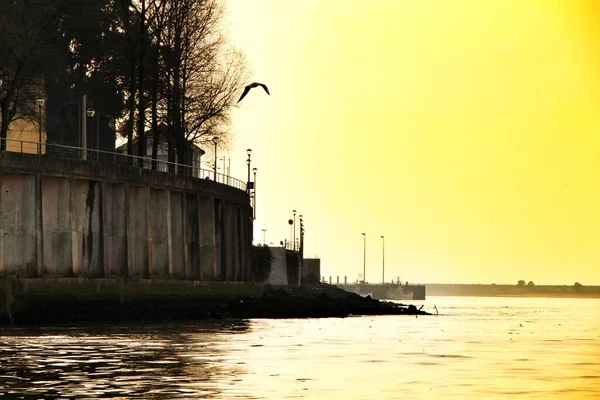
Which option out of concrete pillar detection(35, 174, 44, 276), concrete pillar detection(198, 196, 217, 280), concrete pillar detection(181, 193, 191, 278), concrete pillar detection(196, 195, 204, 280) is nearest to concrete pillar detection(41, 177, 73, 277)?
concrete pillar detection(35, 174, 44, 276)

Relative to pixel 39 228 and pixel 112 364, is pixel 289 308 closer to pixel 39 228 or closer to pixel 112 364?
pixel 39 228

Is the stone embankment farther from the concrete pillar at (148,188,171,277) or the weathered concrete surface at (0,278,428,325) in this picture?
the concrete pillar at (148,188,171,277)

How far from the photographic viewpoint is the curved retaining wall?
58.1 metres

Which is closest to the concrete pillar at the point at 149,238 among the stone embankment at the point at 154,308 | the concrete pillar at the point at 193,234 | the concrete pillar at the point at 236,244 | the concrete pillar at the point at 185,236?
the stone embankment at the point at 154,308

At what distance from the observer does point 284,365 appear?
3369 cm

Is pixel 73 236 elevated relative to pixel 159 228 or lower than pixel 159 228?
lower

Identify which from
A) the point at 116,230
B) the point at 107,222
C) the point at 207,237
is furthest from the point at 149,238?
the point at 207,237

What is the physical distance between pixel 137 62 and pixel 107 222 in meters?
17.2

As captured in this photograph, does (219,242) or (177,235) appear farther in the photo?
(219,242)

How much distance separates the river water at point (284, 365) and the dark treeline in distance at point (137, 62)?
94.0 ft

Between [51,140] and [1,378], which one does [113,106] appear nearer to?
[51,140]

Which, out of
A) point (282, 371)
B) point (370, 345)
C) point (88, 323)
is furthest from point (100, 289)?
point (282, 371)

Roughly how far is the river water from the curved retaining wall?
745 cm

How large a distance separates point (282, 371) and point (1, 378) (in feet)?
22.5
